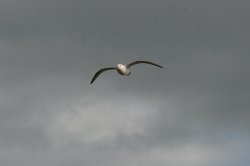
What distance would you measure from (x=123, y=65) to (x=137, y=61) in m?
4.18

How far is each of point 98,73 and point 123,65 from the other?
1132 cm

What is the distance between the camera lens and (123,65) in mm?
164250

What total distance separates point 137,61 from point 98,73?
957cm

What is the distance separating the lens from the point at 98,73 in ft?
573

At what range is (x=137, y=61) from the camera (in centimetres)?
16775

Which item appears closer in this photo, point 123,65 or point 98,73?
point 123,65
